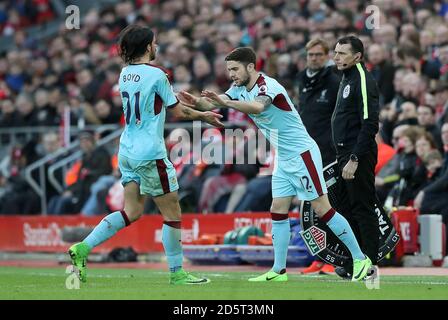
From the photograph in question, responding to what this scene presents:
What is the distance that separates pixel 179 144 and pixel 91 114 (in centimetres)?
406

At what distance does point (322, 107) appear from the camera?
43.5ft

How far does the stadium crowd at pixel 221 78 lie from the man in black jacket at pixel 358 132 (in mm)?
4072

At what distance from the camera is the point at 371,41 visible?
19.3 meters

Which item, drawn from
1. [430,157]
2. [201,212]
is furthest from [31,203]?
[430,157]

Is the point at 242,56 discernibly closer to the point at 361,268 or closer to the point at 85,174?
the point at 361,268

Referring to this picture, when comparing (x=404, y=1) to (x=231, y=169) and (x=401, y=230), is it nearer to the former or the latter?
(x=231, y=169)

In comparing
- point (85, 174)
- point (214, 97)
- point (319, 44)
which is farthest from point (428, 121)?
point (85, 174)

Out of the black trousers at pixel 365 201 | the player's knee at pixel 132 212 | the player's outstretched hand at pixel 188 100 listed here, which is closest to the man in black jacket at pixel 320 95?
the black trousers at pixel 365 201

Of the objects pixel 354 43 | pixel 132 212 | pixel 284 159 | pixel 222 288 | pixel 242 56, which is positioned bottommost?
pixel 222 288

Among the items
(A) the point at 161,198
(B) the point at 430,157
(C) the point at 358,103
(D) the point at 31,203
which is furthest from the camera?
(D) the point at 31,203

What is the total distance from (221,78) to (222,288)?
11689 mm

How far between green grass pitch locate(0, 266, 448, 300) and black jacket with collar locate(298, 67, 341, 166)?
1.63 m

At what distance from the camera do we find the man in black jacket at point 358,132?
37.5 feet

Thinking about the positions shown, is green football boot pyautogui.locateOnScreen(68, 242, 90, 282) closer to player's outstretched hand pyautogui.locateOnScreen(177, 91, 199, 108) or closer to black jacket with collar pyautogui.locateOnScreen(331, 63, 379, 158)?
player's outstretched hand pyautogui.locateOnScreen(177, 91, 199, 108)
